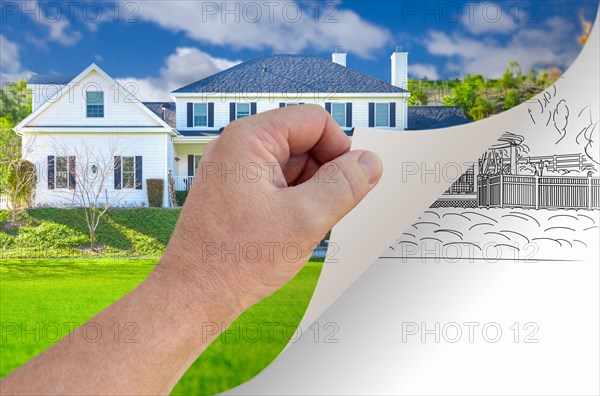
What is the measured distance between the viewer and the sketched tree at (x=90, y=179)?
2.86 meters

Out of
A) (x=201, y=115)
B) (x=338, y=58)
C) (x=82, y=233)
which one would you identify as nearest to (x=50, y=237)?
(x=82, y=233)

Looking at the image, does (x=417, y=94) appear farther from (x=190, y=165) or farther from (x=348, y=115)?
(x=190, y=165)

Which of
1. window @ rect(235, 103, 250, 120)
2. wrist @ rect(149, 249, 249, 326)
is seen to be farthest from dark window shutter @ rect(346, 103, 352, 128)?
wrist @ rect(149, 249, 249, 326)

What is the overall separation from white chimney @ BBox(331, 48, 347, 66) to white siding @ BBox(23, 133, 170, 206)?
91 cm

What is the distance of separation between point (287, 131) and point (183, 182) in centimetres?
186

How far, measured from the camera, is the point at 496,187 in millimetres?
2805

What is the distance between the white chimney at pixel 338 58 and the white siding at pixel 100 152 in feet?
2.97

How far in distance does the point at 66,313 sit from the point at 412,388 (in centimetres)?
228

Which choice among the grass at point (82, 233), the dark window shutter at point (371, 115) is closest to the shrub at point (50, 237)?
the grass at point (82, 233)

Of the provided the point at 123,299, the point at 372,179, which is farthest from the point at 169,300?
the point at 372,179

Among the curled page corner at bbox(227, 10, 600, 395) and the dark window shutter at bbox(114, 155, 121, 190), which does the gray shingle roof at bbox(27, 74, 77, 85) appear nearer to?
the dark window shutter at bbox(114, 155, 121, 190)

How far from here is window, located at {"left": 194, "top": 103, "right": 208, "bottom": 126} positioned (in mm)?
2906

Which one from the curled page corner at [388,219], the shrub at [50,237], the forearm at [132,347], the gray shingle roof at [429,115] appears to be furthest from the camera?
the shrub at [50,237]

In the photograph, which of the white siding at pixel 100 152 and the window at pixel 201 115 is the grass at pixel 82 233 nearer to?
the white siding at pixel 100 152
